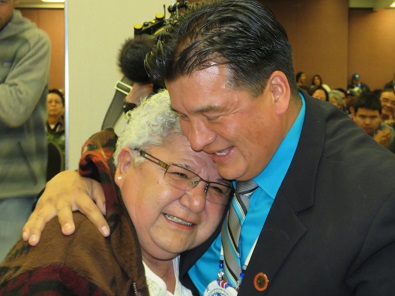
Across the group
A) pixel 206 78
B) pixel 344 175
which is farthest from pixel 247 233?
pixel 206 78

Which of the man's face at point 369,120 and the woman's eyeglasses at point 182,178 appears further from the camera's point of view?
the man's face at point 369,120

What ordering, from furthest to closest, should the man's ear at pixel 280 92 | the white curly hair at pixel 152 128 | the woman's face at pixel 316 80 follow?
the woman's face at pixel 316 80
the white curly hair at pixel 152 128
the man's ear at pixel 280 92

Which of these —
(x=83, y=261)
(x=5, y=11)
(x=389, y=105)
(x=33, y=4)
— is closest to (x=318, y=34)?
(x=389, y=105)

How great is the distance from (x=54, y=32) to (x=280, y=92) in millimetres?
2340

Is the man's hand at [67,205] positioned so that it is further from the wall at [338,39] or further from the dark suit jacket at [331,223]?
the wall at [338,39]

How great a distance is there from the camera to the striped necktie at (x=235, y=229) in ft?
5.82

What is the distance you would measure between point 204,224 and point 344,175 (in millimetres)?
547

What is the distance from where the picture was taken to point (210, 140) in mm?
1665

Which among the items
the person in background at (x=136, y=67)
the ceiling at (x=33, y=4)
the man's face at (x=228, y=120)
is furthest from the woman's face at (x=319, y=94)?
the man's face at (x=228, y=120)

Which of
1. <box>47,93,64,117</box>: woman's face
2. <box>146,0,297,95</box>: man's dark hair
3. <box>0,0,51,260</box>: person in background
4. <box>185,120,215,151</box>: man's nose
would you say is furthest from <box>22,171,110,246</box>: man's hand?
<box>47,93,64,117</box>: woman's face

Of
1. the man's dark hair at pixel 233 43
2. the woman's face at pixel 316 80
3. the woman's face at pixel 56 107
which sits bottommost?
the woman's face at pixel 316 80

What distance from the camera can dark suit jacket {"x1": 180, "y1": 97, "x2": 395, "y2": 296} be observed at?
142 cm

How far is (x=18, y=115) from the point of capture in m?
3.25

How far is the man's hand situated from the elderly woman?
0.02 m
